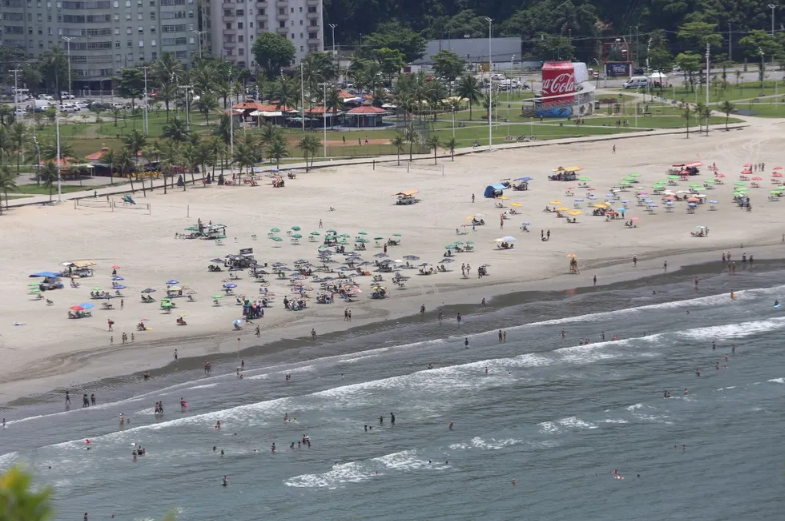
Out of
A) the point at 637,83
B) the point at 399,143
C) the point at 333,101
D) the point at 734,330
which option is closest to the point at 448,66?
the point at 637,83

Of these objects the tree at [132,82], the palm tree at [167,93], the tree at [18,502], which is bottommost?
the tree at [18,502]

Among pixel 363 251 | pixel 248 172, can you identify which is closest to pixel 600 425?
pixel 363 251

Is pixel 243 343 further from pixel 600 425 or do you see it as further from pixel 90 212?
pixel 90 212

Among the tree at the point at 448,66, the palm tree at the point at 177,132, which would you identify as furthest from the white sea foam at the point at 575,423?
the tree at the point at 448,66

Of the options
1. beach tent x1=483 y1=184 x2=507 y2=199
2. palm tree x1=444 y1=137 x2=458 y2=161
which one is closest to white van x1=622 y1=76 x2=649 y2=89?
palm tree x1=444 y1=137 x2=458 y2=161

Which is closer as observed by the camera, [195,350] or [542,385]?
[542,385]

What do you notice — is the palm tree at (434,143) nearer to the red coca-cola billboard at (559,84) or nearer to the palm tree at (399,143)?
the palm tree at (399,143)

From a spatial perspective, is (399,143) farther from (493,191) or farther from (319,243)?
(319,243)
